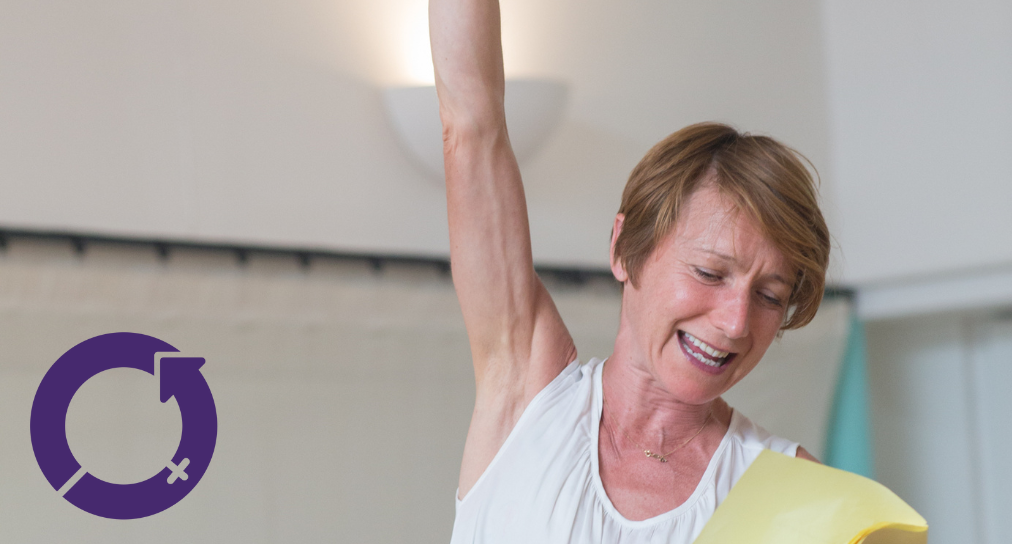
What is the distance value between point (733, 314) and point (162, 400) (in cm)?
110

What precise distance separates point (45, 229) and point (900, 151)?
2321 mm

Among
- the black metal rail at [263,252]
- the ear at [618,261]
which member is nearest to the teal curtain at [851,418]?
the black metal rail at [263,252]

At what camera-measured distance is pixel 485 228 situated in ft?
3.29

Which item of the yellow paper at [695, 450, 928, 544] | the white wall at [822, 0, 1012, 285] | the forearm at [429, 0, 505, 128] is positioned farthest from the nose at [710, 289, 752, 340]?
the white wall at [822, 0, 1012, 285]

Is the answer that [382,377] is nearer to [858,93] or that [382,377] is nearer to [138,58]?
Answer: [138,58]

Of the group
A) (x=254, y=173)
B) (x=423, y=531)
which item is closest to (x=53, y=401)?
(x=254, y=173)

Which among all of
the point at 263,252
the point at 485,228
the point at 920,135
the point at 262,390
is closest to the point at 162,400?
the point at 262,390

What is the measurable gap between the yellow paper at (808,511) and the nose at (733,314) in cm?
13

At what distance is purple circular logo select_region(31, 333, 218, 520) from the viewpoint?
1493mm

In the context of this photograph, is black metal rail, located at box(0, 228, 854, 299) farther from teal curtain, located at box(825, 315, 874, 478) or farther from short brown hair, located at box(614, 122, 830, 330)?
teal curtain, located at box(825, 315, 874, 478)

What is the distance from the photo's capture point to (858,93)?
2875mm

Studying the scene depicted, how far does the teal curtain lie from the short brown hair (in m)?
1.86

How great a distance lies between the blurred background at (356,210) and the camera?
1.56m

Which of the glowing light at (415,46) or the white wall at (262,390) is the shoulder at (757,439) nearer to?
the white wall at (262,390)
